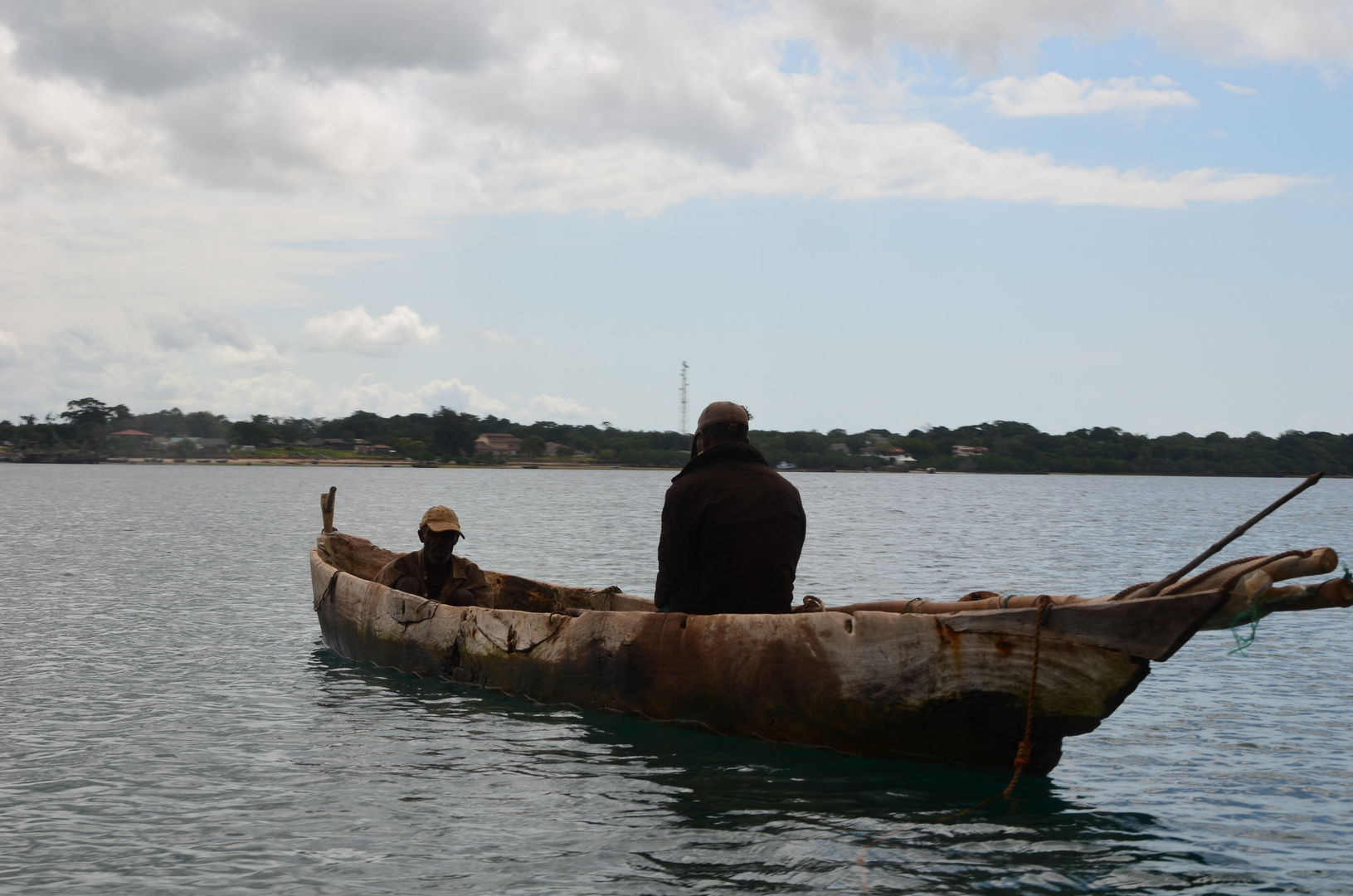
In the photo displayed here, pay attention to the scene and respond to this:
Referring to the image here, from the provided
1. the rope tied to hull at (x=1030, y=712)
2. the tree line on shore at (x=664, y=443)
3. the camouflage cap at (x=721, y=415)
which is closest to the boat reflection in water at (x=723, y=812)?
the rope tied to hull at (x=1030, y=712)

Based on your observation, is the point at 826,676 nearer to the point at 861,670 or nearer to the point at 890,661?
the point at 861,670

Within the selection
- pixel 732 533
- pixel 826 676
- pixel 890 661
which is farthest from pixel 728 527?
pixel 890 661

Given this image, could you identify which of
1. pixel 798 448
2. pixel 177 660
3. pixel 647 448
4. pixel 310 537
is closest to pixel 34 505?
pixel 310 537

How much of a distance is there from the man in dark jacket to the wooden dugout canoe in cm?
36

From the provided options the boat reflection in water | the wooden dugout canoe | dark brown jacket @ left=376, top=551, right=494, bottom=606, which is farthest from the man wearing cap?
the boat reflection in water

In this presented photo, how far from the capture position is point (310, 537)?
34.7m

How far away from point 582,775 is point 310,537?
29.3m

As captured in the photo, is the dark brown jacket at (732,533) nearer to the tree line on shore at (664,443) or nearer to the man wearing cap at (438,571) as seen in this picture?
the man wearing cap at (438,571)

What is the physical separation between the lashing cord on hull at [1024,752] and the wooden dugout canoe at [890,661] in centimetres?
3

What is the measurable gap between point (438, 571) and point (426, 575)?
156 mm

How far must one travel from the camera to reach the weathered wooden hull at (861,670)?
6.08 metres

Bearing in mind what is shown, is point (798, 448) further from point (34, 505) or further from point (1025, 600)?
point (1025, 600)

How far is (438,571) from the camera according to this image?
11.3m

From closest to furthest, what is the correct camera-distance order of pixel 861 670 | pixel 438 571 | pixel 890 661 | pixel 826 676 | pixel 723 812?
pixel 723 812 < pixel 890 661 < pixel 861 670 < pixel 826 676 < pixel 438 571
